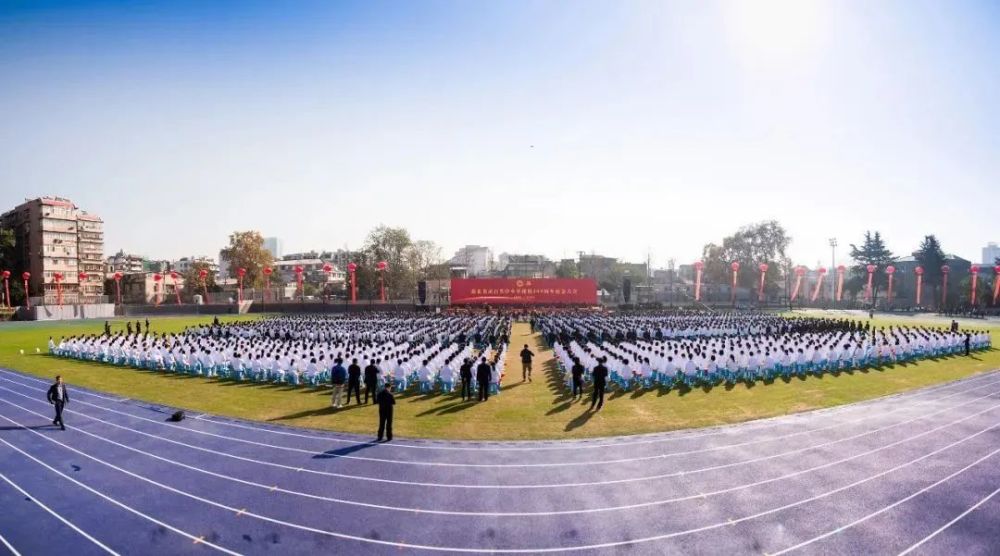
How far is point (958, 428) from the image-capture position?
1226cm

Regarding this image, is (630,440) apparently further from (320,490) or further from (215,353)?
(215,353)

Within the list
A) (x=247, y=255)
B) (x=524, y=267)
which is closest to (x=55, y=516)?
(x=247, y=255)

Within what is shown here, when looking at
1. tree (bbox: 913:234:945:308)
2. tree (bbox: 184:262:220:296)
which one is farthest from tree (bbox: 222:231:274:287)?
tree (bbox: 913:234:945:308)

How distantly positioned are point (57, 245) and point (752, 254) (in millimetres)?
102627

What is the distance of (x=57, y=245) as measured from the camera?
7362 centimetres

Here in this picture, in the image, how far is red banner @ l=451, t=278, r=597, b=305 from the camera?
56.3 meters

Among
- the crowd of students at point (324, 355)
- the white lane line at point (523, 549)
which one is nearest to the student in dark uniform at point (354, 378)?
the crowd of students at point (324, 355)

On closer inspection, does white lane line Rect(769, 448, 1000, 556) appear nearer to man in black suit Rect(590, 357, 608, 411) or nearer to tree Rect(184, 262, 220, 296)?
man in black suit Rect(590, 357, 608, 411)

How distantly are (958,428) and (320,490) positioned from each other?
14241 millimetres

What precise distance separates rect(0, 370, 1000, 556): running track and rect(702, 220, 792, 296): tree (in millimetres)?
73407

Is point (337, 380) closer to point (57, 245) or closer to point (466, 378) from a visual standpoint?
point (466, 378)

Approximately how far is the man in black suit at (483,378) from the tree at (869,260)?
78.5 metres

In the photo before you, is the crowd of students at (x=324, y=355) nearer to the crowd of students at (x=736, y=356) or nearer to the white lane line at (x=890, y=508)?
the crowd of students at (x=736, y=356)

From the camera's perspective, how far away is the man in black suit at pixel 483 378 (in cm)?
1513
